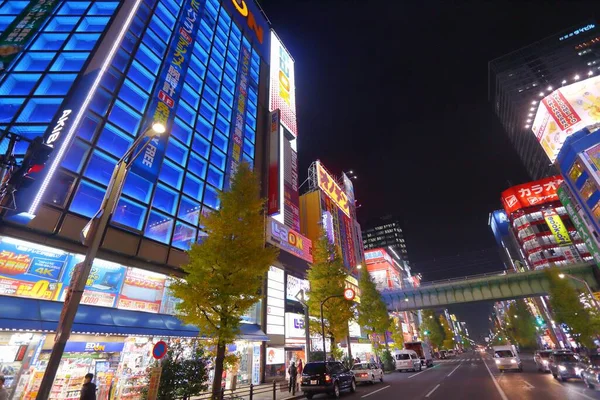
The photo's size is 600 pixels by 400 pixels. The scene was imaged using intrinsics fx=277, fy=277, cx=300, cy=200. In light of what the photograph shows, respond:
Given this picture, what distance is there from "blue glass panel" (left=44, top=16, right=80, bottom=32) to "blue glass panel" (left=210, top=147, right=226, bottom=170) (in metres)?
12.0

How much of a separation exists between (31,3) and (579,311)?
66.1m

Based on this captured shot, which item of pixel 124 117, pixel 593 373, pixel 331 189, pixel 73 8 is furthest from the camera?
pixel 331 189

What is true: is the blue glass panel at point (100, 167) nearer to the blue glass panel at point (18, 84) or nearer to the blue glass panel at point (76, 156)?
the blue glass panel at point (76, 156)

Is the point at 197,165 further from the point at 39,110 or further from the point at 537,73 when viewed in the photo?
the point at 537,73

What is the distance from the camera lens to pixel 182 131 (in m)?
22.2

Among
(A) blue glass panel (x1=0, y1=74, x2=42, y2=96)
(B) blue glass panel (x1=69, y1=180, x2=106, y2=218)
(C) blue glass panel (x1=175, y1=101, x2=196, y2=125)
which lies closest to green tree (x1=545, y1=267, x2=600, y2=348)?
(C) blue glass panel (x1=175, y1=101, x2=196, y2=125)

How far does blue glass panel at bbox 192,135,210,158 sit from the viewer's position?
23047mm

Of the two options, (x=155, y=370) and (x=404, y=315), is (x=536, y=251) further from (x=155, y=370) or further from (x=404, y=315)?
(x=155, y=370)

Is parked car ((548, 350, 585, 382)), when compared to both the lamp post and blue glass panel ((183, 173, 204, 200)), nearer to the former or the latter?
the lamp post

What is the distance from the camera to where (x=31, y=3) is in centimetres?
1723

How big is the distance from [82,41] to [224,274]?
709 inches

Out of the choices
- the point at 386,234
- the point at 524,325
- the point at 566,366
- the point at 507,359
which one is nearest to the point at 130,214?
the point at 566,366

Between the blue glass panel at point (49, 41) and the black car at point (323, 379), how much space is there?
2452cm

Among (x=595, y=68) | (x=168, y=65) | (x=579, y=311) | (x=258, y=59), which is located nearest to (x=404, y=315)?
(x=579, y=311)
